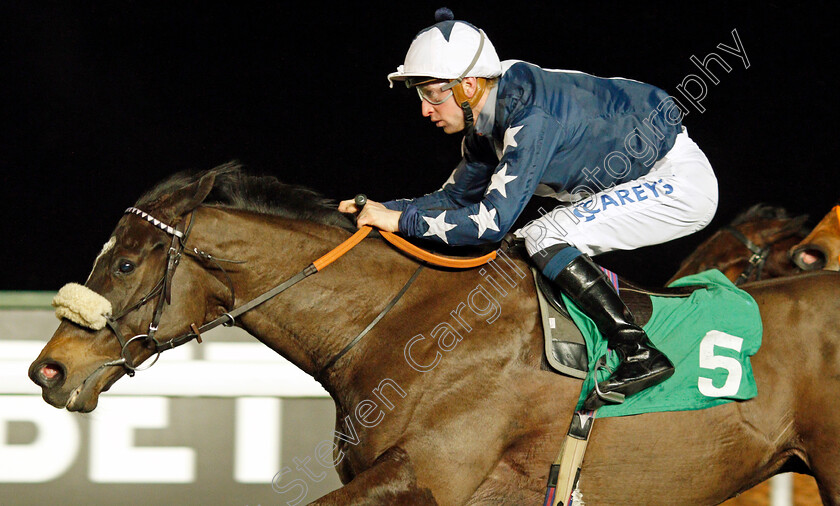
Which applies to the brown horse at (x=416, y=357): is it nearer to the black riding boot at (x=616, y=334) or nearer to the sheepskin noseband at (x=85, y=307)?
the sheepskin noseband at (x=85, y=307)

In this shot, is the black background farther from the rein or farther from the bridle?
the rein

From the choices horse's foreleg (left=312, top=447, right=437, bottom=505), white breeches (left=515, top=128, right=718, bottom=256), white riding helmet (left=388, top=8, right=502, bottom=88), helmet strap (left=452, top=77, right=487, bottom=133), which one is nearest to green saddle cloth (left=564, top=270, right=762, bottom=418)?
white breeches (left=515, top=128, right=718, bottom=256)

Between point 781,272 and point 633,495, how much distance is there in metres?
2.85

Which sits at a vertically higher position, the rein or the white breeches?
the white breeches

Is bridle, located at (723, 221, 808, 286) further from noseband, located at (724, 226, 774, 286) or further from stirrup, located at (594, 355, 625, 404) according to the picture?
stirrup, located at (594, 355, 625, 404)

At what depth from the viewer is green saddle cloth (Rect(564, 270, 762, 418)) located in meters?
2.58

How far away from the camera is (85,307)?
235cm

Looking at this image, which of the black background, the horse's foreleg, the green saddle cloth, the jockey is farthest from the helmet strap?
the black background

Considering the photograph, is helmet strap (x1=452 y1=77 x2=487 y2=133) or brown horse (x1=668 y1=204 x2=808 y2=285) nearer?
helmet strap (x1=452 y1=77 x2=487 y2=133)

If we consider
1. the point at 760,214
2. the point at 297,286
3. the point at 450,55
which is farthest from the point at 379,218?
the point at 760,214

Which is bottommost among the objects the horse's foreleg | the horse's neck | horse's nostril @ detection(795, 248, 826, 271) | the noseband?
the noseband

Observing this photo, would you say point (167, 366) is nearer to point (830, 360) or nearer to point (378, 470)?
point (378, 470)

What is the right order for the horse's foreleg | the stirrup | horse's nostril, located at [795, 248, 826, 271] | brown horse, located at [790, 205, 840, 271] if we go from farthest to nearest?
horse's nostril, located at [795, 248, 826, 271]
brown horse, located at [790, 205, 840, 271]
the stirrup
the horse's foreleg

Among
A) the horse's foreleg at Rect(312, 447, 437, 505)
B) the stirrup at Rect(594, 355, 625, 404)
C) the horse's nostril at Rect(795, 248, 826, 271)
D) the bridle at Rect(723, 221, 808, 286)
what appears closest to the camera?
the horse's foreleg at Rect(312, 447, 437, 505)
